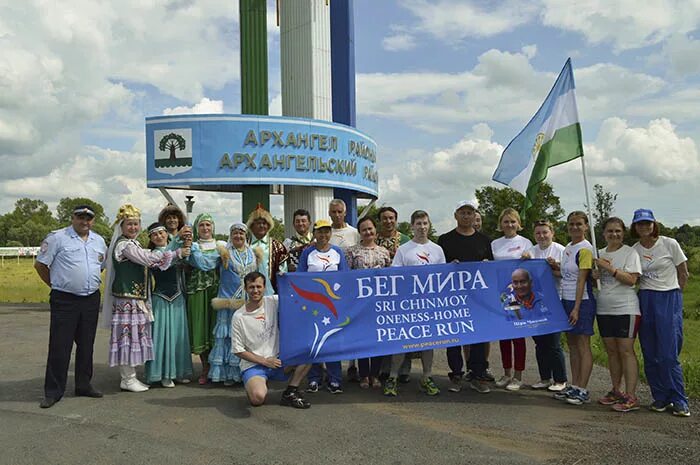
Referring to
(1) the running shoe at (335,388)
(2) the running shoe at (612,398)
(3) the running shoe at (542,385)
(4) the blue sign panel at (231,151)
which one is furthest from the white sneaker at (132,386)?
(4) the blue sign panel at (231,151)

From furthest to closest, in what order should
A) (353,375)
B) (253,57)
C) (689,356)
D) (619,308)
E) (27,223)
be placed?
(27,223) → (253,57) → (689,356) → (353,375) → (619,308)

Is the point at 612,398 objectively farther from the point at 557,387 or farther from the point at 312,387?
the point at 312,387

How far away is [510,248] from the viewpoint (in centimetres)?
657

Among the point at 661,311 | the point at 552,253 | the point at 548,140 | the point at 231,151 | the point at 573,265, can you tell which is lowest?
the point at 661,311

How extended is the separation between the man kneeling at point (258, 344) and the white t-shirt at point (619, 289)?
2.90 meters

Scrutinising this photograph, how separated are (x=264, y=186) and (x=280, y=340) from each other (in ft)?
41.3

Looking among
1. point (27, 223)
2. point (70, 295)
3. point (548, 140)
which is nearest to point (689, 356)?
point (548, 140)

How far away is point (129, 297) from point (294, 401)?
84.6 inches

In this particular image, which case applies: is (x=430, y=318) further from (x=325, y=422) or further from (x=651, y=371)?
(x=651, y=371)

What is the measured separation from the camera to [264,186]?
59.1 ft

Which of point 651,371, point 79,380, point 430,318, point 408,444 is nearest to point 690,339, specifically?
point 651,371

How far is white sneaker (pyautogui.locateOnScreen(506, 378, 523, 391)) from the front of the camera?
6.43 metres

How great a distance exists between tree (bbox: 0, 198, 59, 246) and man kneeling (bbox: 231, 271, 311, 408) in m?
97.6

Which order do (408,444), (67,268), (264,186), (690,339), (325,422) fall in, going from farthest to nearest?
1. (264,186)
2. (690,339)
3. (67,268)
4. (325,422)
5. (408,444)
